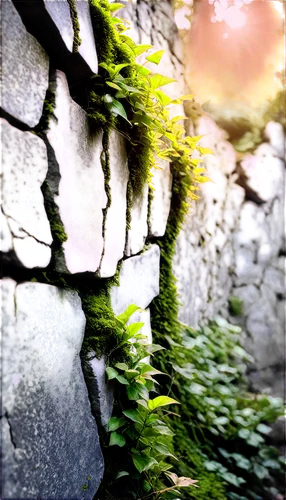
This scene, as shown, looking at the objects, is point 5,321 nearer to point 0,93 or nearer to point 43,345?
point 43,345

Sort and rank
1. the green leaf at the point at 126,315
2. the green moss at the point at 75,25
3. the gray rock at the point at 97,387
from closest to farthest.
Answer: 1. the green moss at the point at 75,25
2. the gray rock at the point at 97,387
3. the green leaf at the point at 126,315

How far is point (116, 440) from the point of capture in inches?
50.3

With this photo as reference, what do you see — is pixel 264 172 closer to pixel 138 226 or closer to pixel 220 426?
pixel 220 426

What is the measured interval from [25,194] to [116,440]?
2.78 ft

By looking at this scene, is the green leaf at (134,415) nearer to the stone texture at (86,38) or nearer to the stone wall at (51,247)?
the stone wall at (51,247)

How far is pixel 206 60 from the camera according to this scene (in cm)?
414

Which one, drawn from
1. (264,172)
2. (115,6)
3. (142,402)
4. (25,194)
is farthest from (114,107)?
(264,172)

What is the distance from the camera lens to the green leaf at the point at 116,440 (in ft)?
4.15

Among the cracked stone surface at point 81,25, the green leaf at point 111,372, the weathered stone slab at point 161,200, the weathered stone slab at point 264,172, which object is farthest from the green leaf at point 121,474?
the weathered stone slab at point 264,172

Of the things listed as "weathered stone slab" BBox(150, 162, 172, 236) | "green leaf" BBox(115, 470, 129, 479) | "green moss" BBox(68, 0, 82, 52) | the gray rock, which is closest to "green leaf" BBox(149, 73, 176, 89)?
"green moss" BBox(68, 0, 82, 52)

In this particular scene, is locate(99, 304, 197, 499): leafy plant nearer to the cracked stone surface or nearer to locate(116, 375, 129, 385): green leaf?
locate(116, 375, 129, 385): green leaf

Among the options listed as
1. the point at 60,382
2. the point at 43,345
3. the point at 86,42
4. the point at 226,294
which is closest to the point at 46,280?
the point at 43,345

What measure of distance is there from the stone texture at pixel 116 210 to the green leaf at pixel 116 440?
529mm

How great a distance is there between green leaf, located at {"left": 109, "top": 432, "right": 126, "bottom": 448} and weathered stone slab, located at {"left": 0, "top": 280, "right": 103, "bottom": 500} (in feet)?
0.18
